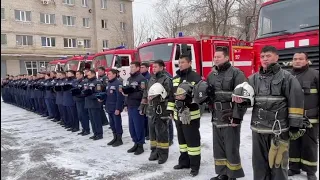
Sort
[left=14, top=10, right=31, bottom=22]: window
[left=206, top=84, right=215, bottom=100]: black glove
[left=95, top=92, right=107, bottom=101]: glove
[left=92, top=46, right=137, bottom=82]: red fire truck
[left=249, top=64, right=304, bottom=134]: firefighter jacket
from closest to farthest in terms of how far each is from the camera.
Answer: [left=249, top=64, right=304, bottom=134]: firefighter jacket → [left=206, top=84, right=215, bottom=100]: black glove → [left=95, top=92, right=107, bottom=101]: glove → [left=92, top=46, right=137, bottom=82]: red fire truck → [left=14, top=10, right=31, bottom=22]: window

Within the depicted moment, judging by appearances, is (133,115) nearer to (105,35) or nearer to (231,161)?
(231,161)

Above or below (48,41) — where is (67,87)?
below

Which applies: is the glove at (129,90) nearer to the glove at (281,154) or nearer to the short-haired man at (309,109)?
the short-haired man at (309,109)

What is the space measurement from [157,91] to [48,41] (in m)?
29.5

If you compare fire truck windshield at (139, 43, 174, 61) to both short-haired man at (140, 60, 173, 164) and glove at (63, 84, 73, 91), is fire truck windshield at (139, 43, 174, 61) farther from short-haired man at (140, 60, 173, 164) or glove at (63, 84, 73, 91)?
short-haired man at (140, 60, 173, 164)

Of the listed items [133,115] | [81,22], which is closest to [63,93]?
[133,115]

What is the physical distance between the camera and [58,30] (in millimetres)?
31234

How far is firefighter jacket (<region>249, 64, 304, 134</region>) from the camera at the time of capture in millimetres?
2969

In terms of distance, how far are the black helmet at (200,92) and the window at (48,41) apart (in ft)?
98.7

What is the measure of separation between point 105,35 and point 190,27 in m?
16.4

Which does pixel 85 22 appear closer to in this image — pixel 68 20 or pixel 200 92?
pixel 68 20

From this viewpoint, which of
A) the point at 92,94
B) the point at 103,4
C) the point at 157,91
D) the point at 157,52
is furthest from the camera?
the point at 103,4

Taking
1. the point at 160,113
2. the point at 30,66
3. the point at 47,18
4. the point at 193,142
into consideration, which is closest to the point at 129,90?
the point at 160,113

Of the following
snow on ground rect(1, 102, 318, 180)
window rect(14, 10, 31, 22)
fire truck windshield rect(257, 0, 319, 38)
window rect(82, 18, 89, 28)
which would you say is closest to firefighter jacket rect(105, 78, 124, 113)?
snow on ground rect(1, 102, 318, 180)
